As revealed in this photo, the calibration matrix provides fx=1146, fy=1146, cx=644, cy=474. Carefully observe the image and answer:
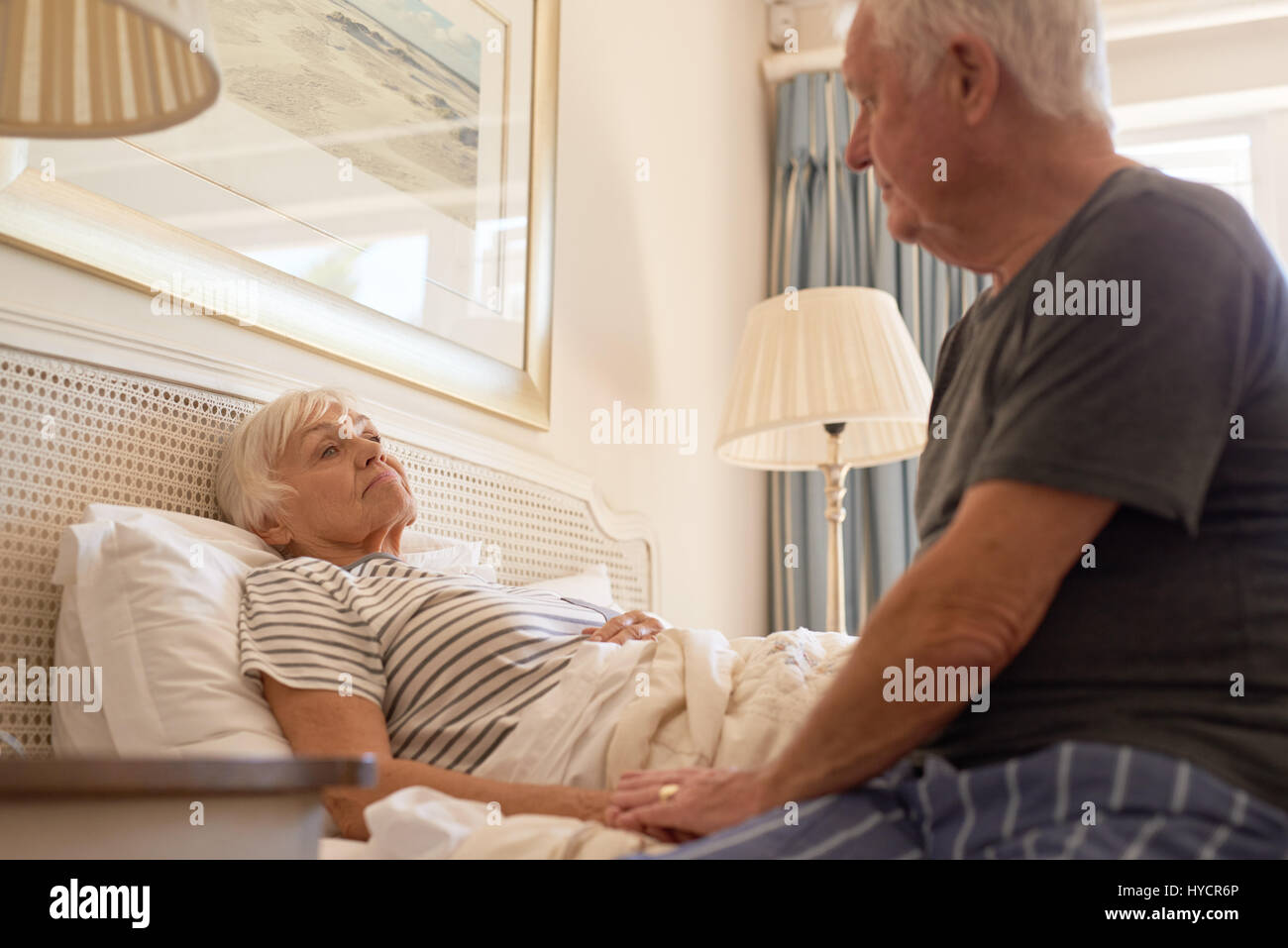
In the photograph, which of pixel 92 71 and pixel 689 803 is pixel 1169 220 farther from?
pixel 92 71

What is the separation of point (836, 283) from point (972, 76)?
272 cm

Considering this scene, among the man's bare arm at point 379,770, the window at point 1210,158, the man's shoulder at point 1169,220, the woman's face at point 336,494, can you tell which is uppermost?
the window at point 1210,158

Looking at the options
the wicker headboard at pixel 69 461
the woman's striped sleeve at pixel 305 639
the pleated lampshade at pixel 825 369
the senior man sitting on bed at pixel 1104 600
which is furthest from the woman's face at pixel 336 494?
the pleated lampshade at pixel 825 369

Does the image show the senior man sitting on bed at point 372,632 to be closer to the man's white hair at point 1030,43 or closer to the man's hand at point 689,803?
the man's hand at point 689,803

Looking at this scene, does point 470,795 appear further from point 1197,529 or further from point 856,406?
point 856,406

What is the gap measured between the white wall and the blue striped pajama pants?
49.4 inches

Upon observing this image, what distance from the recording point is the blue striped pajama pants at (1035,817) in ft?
2.29

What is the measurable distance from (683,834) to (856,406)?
6.02ft

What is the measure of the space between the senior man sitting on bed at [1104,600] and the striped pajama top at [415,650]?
0.52m

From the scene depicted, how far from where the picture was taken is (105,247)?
1.44 m

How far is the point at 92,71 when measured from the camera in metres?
1.03

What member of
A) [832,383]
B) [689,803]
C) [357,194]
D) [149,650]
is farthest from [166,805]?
[832,383]

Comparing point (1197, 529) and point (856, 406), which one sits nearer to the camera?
point (1197, 529)
